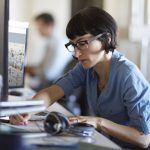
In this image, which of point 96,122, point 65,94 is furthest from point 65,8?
point 96,122

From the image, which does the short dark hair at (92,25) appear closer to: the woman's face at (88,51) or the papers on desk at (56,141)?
the woman's face at (88,51)

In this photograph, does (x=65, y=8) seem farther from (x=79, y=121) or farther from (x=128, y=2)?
(x=79, y=121)

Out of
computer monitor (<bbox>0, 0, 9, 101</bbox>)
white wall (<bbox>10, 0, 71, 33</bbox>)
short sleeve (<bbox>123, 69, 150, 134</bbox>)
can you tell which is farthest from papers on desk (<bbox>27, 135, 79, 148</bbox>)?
white wall (<bbox>10, 0, 71, 33</bbox>)

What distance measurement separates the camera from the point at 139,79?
1707mm

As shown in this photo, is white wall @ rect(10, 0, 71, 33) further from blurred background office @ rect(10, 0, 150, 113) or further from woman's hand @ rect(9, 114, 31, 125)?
woman's hand @ rect(9, 114, 31, 125)

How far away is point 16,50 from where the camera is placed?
174cm

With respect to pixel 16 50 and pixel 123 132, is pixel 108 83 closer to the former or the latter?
pixel 123 132

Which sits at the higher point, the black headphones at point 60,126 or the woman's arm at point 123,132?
the black headphones at point 60,126

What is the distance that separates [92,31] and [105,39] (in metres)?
0.09

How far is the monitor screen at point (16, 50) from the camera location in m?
1.71

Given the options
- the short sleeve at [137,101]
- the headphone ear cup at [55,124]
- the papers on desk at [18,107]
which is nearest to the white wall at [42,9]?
the short sleeve at [137,101]

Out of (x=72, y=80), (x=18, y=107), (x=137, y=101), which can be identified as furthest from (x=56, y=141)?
(x=72, y=80)

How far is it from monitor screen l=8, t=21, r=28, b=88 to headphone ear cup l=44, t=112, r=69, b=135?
36 centimetres

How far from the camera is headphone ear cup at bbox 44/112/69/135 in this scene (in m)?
1.41
